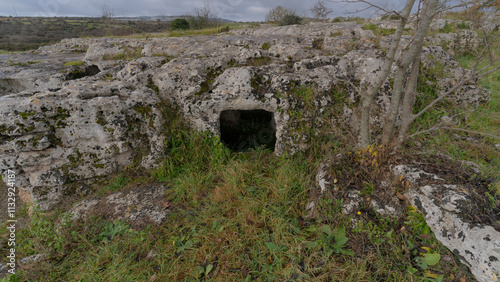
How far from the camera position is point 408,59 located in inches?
127

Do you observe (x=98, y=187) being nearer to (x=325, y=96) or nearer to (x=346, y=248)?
(x=346, y=248)

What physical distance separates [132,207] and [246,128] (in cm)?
375

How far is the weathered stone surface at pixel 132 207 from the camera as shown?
3.73 m

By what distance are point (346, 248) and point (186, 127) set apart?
360 centimetres

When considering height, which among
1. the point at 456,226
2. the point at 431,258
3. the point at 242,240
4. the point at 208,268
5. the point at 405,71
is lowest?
the point at 208,268

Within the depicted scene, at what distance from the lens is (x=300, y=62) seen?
499 centimetres

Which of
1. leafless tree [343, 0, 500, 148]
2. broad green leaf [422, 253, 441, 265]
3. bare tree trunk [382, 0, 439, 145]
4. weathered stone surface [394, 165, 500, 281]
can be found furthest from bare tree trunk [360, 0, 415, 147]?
broad green leaf [422, 253, 441, 265]

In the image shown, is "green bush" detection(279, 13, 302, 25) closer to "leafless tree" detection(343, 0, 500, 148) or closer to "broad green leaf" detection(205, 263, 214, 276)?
"leafless tree" detection(343, 0, 500, 148)

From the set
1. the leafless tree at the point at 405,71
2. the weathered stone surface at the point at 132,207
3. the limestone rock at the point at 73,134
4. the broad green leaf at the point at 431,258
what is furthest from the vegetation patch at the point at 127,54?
the broad green leaf at the point at 431,258

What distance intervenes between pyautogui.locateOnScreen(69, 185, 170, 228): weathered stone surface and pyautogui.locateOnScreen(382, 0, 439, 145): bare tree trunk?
3.93m

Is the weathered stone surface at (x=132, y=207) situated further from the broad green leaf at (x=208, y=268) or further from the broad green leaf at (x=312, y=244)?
the broad green leaf at (x=312, y=244)

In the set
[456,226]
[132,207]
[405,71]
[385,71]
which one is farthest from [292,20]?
[456,226]

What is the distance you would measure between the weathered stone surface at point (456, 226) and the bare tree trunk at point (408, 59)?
30.9 inches

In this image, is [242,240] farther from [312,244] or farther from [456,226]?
[456,226]
